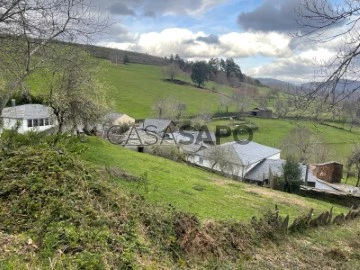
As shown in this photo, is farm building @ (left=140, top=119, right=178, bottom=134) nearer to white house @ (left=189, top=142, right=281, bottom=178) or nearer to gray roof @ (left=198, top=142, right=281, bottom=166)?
white house @ (left=189, top=142, right=281, bottom=178)

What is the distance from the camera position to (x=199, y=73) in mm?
112812

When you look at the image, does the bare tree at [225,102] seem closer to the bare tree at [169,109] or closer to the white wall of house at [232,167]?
the bare tree at [169,109]

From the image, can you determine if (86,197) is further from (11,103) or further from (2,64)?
(11,103)

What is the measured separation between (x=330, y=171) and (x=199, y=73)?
6934 cm

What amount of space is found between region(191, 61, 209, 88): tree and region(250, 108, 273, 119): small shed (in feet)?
90.3

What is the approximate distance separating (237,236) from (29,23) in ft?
30.9

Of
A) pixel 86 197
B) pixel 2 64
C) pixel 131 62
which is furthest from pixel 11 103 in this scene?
pixel 131 62

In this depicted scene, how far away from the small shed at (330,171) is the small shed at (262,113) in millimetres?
32906

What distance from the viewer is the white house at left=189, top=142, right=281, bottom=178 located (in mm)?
42156

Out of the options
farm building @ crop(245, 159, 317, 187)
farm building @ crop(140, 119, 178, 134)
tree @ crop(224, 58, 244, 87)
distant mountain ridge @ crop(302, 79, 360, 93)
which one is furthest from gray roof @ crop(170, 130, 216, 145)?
tree @ crop(224, 58, 244, 87)

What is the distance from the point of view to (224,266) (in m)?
6.64

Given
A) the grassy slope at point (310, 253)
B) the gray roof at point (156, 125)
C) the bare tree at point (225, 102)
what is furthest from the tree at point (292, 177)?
the bare tree at point (225, 102)

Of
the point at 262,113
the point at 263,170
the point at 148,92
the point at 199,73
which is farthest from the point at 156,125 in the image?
the point at 199,73

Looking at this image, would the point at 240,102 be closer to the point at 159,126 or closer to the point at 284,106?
the point at 159,126
